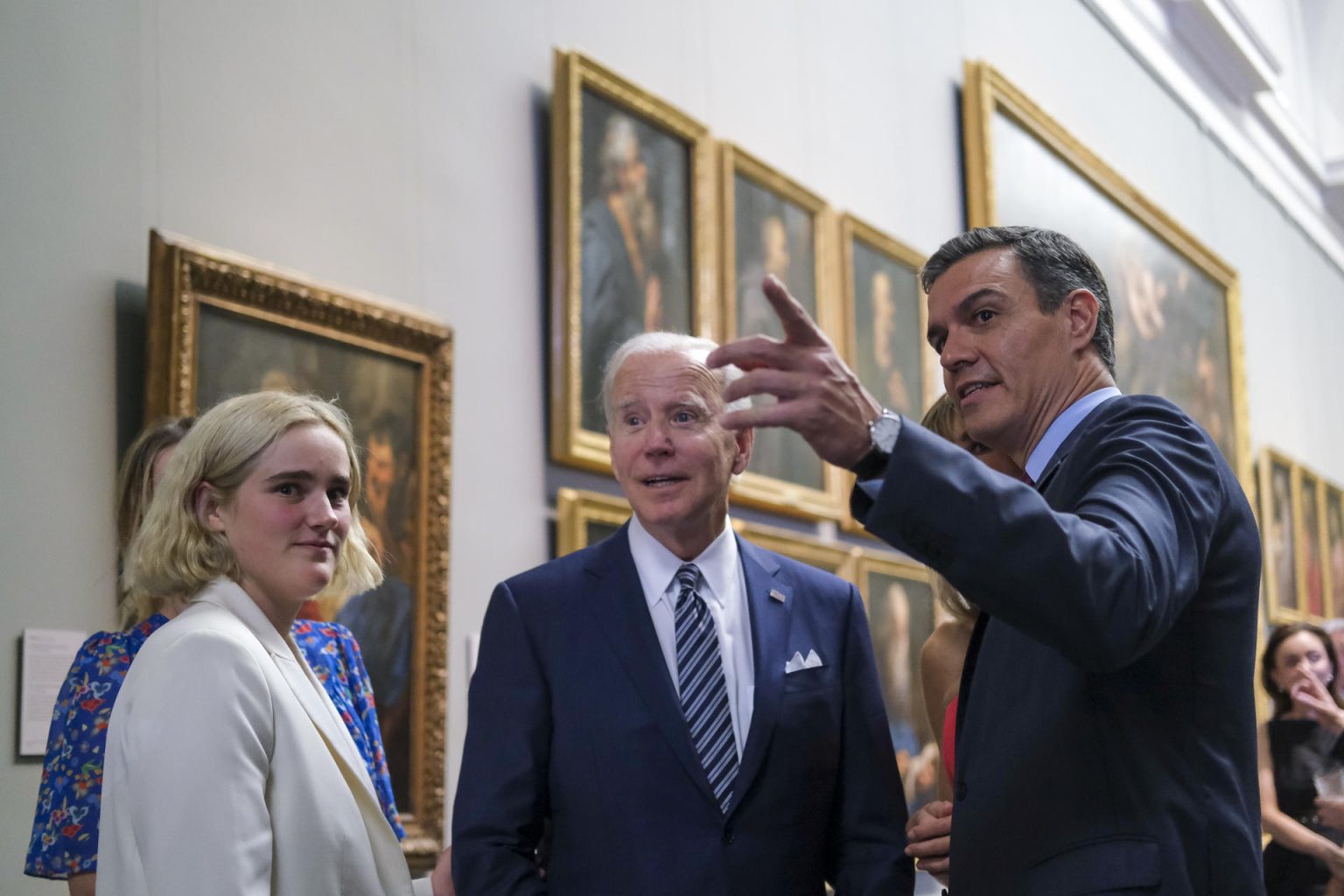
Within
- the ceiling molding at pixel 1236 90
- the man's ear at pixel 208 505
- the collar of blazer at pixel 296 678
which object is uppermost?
the ceiling molding at pixel 1236 90

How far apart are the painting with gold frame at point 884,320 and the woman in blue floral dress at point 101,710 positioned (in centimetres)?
470

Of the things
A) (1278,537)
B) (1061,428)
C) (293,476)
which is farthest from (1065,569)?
(1278,537)

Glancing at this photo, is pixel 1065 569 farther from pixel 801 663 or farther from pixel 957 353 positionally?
pixel 801 663

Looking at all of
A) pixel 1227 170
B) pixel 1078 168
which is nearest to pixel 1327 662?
pixel 1078 168

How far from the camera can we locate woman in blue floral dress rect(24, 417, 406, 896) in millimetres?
3885

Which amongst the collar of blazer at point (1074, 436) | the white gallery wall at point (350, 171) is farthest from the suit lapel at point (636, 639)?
the white gallery wall at point (350, 171)

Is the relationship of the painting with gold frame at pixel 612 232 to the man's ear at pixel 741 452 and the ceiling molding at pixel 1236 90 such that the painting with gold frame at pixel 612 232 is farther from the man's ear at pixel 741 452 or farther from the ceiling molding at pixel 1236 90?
the ceiling molding at pixel 1236 90

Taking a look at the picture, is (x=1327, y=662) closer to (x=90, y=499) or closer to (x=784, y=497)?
(x=784, y=497)

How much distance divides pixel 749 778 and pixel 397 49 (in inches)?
142

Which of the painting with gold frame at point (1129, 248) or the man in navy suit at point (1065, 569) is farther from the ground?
the painting with gold frame at point (1129, 248)

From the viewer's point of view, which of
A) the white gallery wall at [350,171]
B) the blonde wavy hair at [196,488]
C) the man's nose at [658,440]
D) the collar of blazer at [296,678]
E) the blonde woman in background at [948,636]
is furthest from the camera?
the blonde woman in background at [948,636]

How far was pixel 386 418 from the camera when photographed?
5.69 meters

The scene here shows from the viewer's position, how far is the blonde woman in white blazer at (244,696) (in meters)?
3.40

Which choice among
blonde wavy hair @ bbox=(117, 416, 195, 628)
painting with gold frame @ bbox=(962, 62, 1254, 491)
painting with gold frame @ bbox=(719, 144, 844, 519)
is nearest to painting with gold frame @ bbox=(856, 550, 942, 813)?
painting with gold frame @ bbox=(719, 144, 844, 519)
